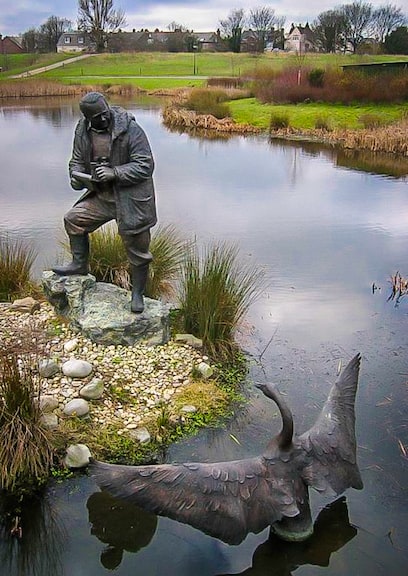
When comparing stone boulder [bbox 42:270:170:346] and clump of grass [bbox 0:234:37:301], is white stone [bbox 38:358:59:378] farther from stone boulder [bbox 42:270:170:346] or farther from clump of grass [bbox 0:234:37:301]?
clump of grass [bbox 0:234:37:301]

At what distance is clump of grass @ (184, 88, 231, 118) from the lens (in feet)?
68.9

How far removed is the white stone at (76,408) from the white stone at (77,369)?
0.39 meters

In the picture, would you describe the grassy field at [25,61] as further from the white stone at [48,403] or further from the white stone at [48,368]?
the white stone at [48,403]

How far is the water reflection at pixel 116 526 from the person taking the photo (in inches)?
128

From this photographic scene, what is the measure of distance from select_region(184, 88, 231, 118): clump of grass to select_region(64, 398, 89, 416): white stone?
58.5 feet

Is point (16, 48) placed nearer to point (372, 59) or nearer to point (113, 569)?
point (372, 59)

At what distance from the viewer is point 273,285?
7.27 metres

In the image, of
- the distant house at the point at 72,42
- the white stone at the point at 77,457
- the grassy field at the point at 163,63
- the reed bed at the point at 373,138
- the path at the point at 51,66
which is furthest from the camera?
the distant house at the point at 72,42

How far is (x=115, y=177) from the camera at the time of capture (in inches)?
183

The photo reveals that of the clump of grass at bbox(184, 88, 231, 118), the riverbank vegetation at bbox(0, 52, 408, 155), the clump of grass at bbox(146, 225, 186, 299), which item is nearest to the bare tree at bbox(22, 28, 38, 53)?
the riverbank vegetation at bbox(0, 52, 408, 155)

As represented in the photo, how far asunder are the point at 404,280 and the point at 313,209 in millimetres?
3787

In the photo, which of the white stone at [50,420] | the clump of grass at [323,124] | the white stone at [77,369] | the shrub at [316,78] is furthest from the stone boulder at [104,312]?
the shrub at [316,78]

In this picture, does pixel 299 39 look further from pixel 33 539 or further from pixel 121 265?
pixel 33 539

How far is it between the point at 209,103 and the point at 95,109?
18.0 meters
